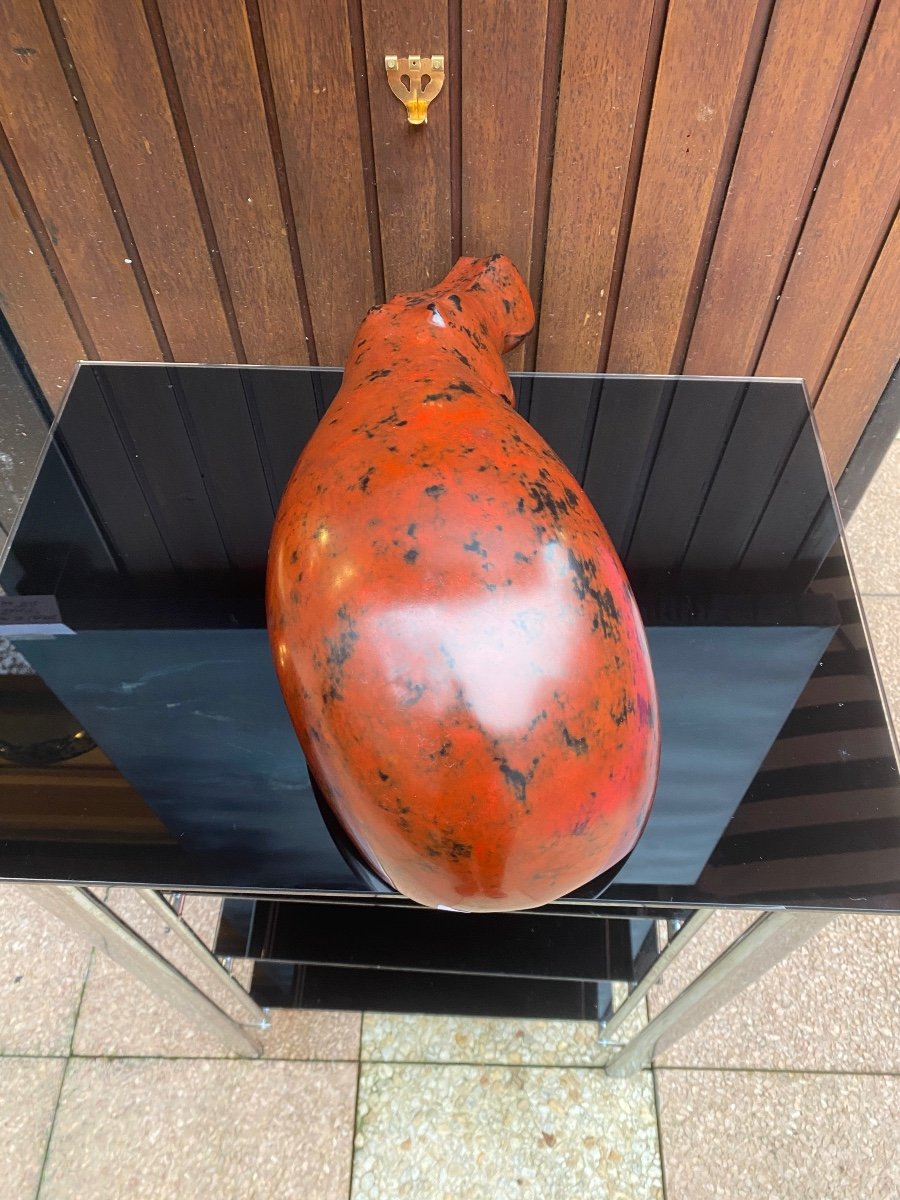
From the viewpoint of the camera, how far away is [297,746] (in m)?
0.86

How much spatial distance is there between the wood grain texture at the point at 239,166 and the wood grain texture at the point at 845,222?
685 mm

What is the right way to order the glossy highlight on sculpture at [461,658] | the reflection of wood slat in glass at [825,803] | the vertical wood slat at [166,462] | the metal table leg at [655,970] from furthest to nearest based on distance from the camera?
the vertical wood slat at [166,462] < the metal table leg at [655,970] < the reflection of wood slat in glass at [825,803] < the glossy highlight on sculpture at [461,658]

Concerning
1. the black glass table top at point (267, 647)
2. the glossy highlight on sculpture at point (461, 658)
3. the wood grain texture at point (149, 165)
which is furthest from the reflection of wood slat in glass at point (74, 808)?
the wood grain texture at point (149, 165)

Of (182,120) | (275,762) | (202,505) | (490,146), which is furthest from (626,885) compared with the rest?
(182,120)

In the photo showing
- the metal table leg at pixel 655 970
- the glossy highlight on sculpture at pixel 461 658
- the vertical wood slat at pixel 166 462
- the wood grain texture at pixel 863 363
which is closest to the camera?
the glossy highlight on sculpture at pixel 461 658

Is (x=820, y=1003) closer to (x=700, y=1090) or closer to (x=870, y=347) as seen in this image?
→ (x=700, y=1090)

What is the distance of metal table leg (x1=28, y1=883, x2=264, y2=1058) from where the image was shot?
0.87 m

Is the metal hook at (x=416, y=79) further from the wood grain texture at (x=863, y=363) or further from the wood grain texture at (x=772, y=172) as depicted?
the wood grain texture at (x=863, y=363)

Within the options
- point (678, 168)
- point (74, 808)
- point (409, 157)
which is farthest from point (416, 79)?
point (74, 808)

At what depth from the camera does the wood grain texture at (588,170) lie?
0.94m

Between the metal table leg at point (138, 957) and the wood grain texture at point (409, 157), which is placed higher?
the wood grain texture at point (409, 157)

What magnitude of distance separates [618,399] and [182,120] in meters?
0.67

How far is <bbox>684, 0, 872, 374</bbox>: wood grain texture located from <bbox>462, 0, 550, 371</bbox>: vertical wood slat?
0.25 meters

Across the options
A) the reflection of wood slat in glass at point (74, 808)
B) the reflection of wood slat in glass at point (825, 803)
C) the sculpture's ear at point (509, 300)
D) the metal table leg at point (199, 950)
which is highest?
the sculpture's ear at point (509, 300)
